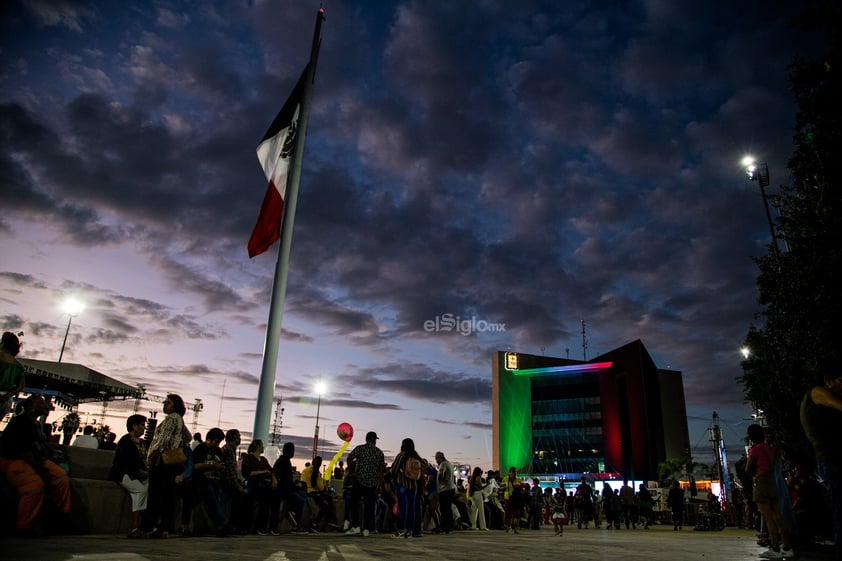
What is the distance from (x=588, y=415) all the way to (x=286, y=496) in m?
81.1

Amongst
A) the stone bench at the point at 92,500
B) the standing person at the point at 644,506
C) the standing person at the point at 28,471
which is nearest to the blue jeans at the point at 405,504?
the stone bench at the point at 92,500

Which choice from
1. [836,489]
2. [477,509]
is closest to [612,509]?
[477,509]

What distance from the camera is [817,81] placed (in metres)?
12.4

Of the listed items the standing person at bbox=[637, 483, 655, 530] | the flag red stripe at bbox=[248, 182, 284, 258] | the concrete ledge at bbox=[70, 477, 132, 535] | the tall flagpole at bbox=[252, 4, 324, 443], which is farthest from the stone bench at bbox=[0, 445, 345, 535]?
the standing person at bbox=[637, 483, 655, 530]

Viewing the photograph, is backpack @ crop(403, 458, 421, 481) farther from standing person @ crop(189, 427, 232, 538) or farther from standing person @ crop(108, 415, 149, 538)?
standing person @ crop(108, 415, 149, 538)

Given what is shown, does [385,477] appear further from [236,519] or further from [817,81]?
[817,81]

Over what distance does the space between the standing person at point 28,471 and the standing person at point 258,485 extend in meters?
3.11

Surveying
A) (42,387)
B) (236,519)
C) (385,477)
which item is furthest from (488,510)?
(42,387)

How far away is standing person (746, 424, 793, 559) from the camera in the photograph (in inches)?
269

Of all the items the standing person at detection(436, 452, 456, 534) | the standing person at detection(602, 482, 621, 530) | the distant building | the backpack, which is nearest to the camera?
the backpack

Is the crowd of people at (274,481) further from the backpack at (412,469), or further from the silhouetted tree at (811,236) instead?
the silhouetted tree at (811,236)

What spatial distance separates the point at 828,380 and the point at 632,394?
74.0 metres

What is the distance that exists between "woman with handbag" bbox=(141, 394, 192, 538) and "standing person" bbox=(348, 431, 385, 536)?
3389 millimetres

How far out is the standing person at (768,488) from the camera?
684cm
